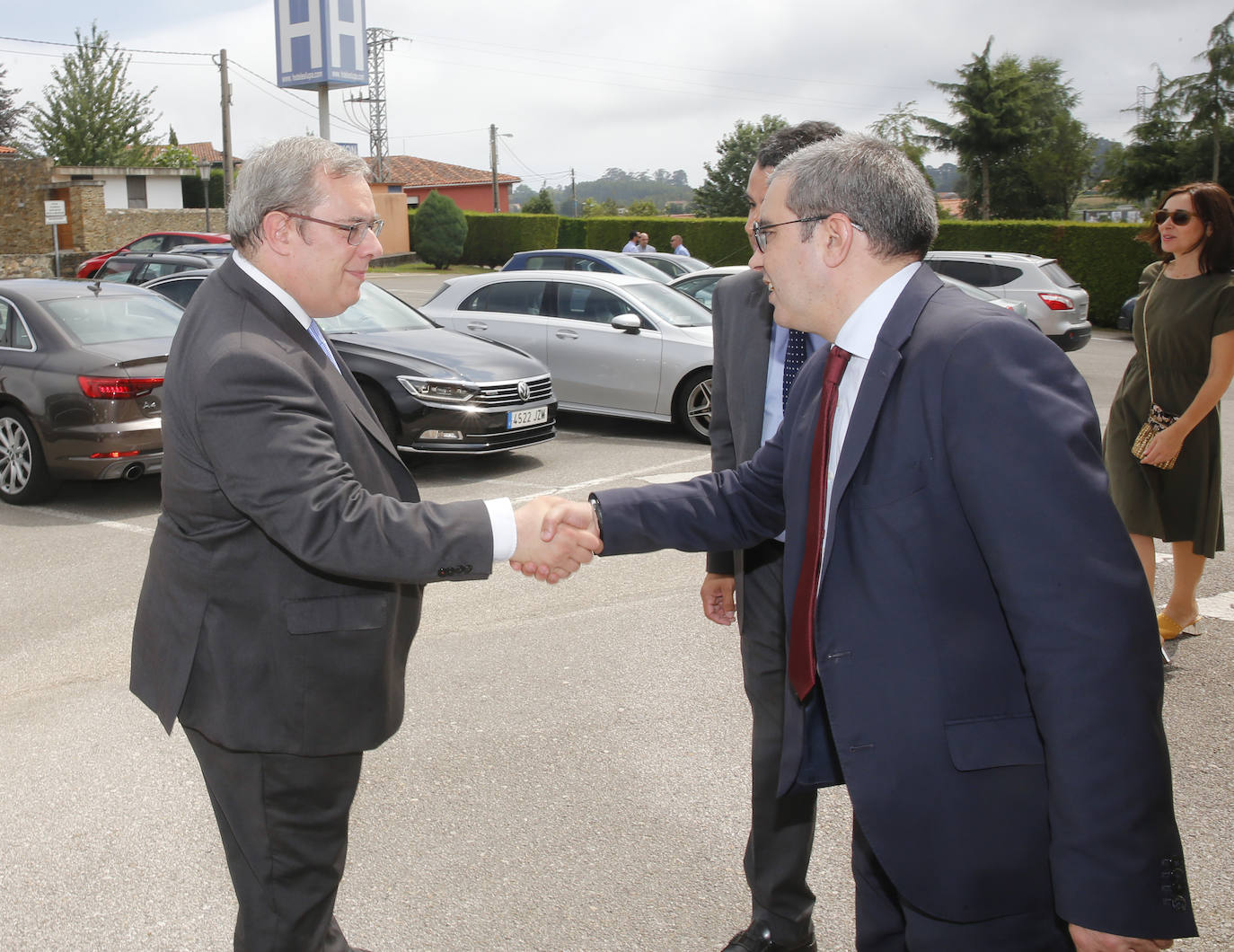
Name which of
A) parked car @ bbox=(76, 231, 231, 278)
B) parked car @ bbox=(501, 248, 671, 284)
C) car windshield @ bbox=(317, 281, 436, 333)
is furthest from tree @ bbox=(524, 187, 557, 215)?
car windshield @ bbox=(317, 281, 436, 333)

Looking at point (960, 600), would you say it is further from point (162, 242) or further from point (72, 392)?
point (162, 242)

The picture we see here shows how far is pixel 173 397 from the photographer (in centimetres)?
219

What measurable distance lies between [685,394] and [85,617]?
6289 millimetres

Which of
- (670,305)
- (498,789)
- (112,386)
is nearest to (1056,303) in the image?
(670,305)

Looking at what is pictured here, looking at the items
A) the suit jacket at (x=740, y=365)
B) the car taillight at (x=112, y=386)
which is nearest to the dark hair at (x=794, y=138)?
the suit jacket at (x=740, y=365)

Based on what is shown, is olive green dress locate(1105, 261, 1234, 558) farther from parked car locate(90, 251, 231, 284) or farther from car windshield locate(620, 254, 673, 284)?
parked car locate(90, 251, 231, 284)

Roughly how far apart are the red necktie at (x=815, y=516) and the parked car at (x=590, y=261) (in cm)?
1364

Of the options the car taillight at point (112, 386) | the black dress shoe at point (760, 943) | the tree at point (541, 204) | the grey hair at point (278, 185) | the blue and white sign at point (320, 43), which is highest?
the blue and white sign at point (320, 43)

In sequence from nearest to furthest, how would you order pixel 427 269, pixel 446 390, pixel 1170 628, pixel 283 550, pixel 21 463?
pixel 283 550 → pixel 1170 628 → pixel 21 463 → pixel 446 390 → pixel 427 269

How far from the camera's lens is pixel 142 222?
39.4 meters

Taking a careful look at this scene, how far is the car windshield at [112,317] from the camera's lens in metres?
8.34

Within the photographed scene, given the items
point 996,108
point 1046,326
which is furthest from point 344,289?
point 996,108

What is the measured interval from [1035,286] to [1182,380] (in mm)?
13498

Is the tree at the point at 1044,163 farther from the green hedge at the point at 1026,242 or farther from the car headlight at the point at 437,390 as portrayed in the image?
the car headlight at the point at 437,390
